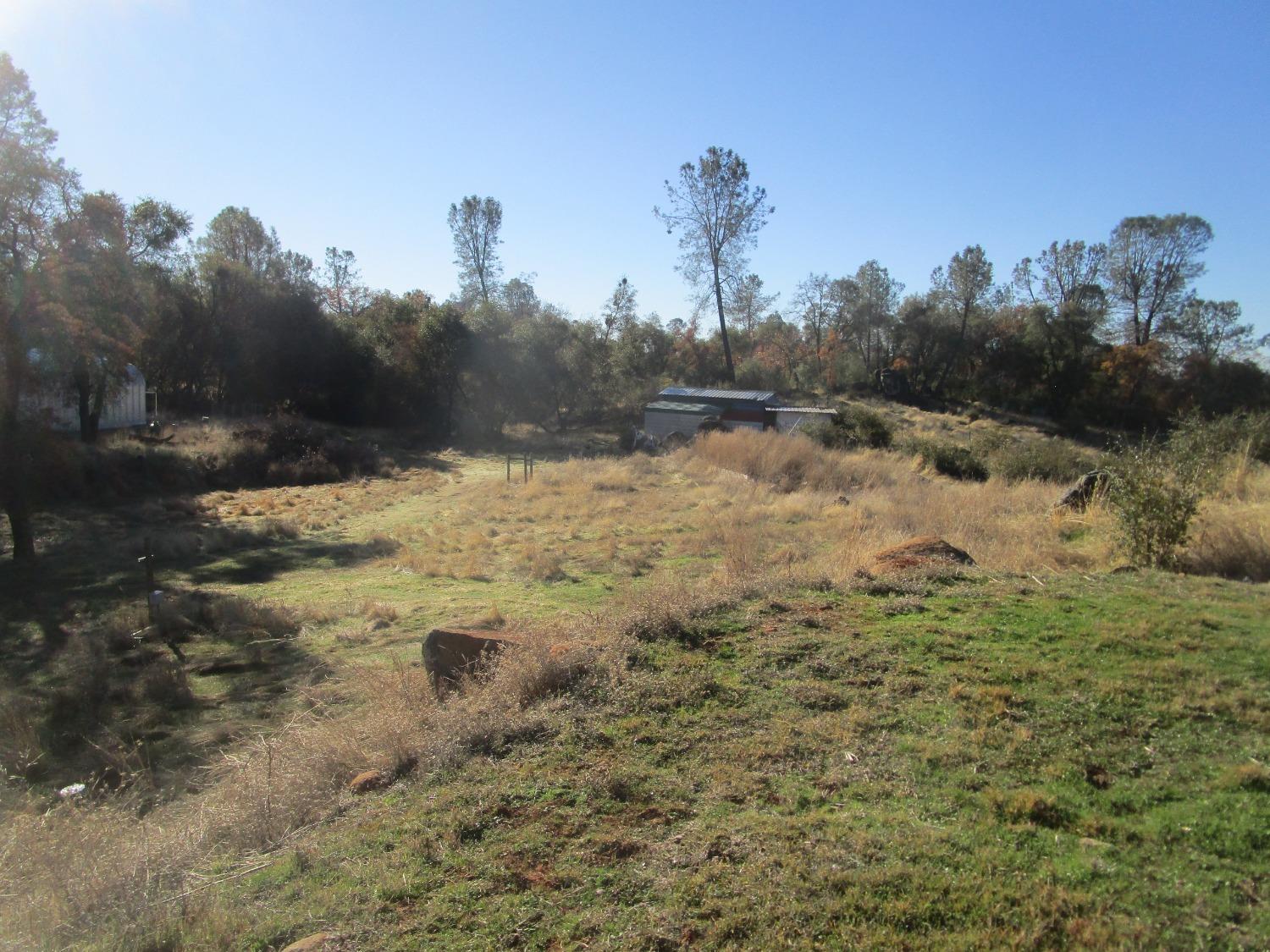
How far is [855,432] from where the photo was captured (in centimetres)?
3356

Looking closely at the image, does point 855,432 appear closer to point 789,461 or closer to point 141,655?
point 789,461

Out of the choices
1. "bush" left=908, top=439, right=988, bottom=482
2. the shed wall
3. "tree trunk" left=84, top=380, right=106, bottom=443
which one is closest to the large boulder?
"bush" left=908, top=439, right=988, bottom=482

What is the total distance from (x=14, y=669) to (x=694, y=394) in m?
36.0

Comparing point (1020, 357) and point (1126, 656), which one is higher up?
point (1020, 357)

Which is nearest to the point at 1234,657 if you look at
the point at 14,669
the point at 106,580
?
the point at 14,669

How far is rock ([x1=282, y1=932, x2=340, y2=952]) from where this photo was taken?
351cm

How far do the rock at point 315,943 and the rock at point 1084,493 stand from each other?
12.1 m

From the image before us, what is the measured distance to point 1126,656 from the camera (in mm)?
5527

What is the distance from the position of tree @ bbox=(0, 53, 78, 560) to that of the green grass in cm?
1652

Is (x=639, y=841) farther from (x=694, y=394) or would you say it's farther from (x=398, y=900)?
(x=694, y=394)

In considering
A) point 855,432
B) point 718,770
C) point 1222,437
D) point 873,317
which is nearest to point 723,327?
point 873,317

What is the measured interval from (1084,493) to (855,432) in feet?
67.8

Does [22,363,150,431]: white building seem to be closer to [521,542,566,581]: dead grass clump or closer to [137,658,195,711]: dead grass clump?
[521,542,566,581]: dead grass clump

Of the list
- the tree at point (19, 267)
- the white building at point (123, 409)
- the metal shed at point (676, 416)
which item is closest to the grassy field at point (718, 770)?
the tree at point (19, 267)
